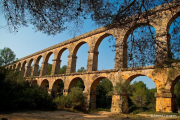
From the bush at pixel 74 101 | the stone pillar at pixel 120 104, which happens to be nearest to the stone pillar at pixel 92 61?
the bush at pixel 74 101

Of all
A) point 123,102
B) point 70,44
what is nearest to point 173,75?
point 123,102

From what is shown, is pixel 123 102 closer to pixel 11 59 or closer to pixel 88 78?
pixel 88 78

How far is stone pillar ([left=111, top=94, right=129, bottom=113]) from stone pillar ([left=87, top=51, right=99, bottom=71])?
11.5 feet

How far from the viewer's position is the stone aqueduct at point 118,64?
5358 millimetres

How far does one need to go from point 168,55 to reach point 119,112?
17.8 feet

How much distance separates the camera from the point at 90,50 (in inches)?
517

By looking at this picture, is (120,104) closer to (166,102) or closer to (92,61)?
(166,102)

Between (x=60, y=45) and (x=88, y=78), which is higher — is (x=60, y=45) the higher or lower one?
the higher one

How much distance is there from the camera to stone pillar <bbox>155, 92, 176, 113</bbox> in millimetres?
7592

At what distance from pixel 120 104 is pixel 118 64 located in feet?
12.3

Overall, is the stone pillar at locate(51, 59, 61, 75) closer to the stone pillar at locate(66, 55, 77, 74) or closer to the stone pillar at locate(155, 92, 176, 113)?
the stone pillar at locate(66, 55, 77, 74)

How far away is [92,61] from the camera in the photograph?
12625 millimetres

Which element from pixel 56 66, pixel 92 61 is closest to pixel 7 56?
pixel 56 66

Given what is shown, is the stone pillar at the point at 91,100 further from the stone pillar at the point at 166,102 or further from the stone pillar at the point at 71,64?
the stone pillar at the point at 166,102
